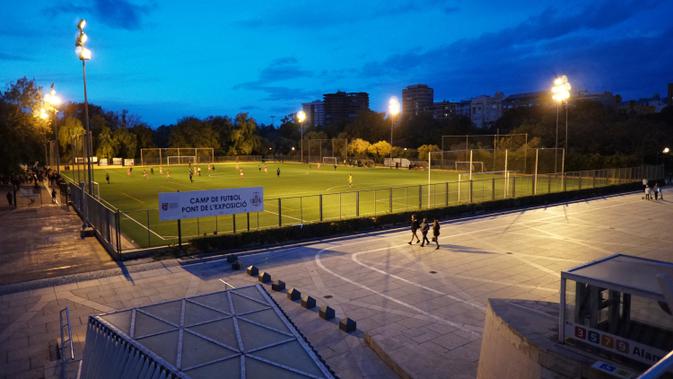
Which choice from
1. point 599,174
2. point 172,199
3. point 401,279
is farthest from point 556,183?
point 172,199

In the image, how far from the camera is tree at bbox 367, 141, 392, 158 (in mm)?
92188

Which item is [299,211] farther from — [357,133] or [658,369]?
[357,133]

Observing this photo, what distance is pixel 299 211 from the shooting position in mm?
31891

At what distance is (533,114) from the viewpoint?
352ft

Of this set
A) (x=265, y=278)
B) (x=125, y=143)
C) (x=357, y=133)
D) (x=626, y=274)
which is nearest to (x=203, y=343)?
(x=626, y=274)

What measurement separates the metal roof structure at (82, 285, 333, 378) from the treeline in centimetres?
2857

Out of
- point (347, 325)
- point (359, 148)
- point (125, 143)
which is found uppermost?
point (125, 143)

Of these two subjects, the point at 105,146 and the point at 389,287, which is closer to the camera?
the point at 389,287

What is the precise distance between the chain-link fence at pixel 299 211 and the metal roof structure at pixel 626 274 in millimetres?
16088

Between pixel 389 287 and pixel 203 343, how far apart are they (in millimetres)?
9605

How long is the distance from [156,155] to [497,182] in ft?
256

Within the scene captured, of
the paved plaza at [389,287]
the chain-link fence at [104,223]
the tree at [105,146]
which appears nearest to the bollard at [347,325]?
the paved plaza at [389,287]

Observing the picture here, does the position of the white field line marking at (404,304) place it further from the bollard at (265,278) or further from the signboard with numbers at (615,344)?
the signboard with numbers at (615,344)

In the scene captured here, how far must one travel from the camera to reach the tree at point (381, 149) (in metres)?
92.2
